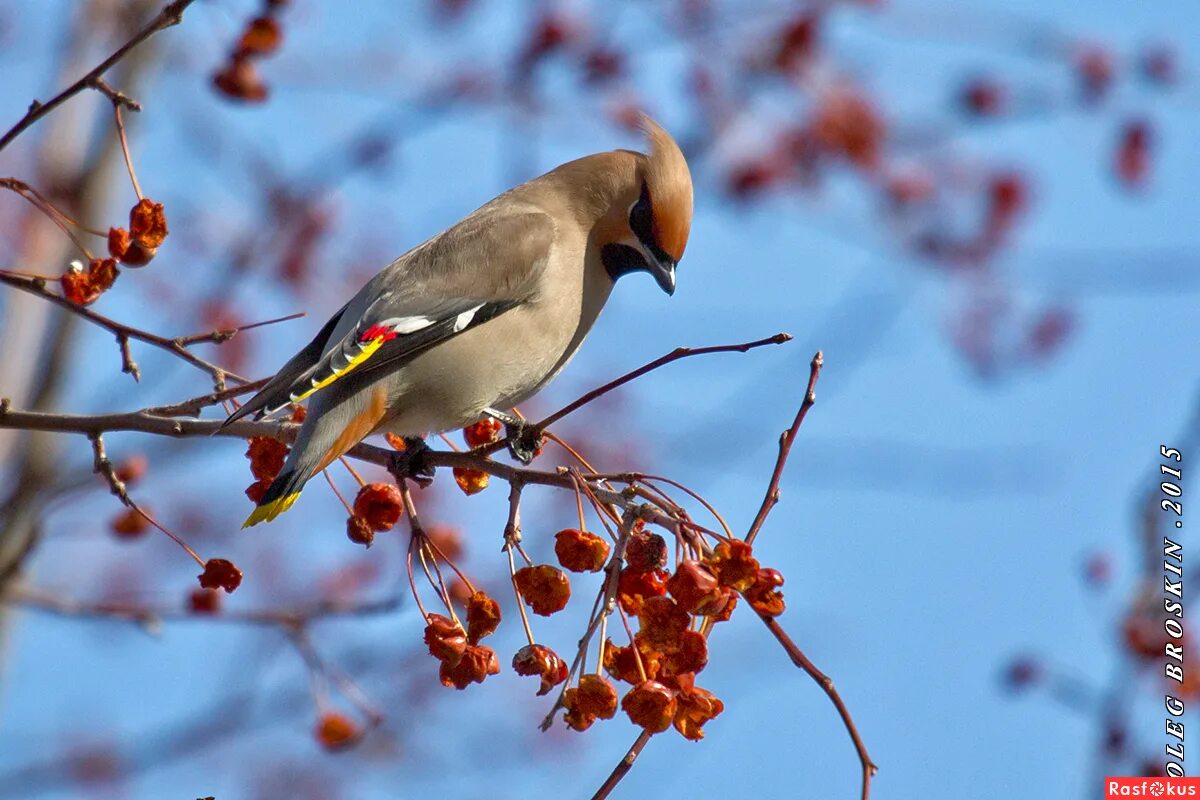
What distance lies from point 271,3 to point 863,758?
2048mm

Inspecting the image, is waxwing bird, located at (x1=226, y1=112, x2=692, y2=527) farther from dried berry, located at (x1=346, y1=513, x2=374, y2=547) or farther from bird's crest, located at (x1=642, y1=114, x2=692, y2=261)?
dried berry, located at (x1=346, y1=513, x2=374, y2=547)

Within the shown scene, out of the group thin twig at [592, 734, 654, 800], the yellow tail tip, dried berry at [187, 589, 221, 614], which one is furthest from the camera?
dried berry at [187, 589, 221, 614]

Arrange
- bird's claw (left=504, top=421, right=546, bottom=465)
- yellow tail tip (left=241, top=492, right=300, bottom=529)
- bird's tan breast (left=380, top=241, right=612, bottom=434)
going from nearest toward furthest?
1. yellow tail tip (left=241, top=492, right=300, bottom=529)
2. bird's claw (left=504, top=421, right=546, bottom=465)
3. bird's tan breast (left=380, top=241, right=612, bottom=434)

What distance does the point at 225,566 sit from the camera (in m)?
2.54

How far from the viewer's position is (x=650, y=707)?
2.09 meters

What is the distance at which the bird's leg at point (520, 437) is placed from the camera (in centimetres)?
258

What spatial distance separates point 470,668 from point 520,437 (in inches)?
18.7

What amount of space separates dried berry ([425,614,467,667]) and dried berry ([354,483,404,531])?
1.01 feet

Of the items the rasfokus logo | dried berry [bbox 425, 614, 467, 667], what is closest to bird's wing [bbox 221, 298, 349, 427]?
dried berry [bbox 425, 614, 467, 667]

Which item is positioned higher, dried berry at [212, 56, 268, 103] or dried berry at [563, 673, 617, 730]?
dried berry at [212, 56, 268, 103]

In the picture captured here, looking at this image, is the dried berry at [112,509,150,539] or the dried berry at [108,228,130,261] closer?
the dried berry at [108,228,130,261]

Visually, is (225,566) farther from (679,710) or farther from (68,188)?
(68,188)

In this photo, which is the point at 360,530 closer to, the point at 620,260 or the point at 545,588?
the point at 545,588

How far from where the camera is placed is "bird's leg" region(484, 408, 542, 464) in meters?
2.58
